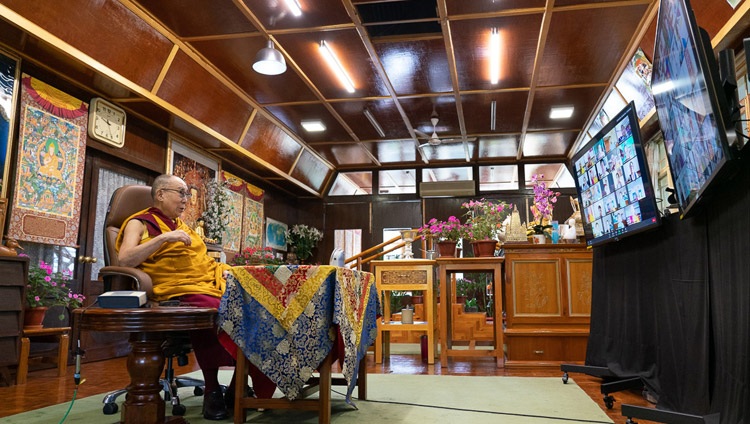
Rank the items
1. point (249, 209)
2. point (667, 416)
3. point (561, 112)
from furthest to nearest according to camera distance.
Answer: point (249, 209)
point (561, 112)
point (667, 416)

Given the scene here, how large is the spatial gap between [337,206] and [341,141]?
2.14 metres

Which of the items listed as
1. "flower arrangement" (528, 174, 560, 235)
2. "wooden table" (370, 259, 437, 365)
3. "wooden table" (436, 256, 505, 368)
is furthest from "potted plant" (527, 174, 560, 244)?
"wooden table" (370, 259, 437, 365)

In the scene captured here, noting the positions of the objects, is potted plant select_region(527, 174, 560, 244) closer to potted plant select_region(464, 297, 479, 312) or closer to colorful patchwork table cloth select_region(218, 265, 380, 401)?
potted plant select_region(464, 297, 479, 312)

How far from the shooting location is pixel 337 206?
10867mm

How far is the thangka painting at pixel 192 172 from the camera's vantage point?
664 cm

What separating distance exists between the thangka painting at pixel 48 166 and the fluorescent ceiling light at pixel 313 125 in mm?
3457

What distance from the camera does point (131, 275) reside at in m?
2.34

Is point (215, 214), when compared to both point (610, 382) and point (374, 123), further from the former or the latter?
point (610, 382)

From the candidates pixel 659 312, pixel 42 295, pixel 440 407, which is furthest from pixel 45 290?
pixel 659 312

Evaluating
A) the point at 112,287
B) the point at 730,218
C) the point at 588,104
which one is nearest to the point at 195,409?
the point at 112,287

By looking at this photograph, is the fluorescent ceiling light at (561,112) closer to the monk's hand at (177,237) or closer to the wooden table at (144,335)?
the monk's hand at (177,237)

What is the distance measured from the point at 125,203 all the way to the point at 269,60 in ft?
8.85

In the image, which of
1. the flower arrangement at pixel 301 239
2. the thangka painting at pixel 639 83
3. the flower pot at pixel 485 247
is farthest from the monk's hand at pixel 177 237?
the flower arrangement at pixel 301 239

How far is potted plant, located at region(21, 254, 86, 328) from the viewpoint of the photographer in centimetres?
403
